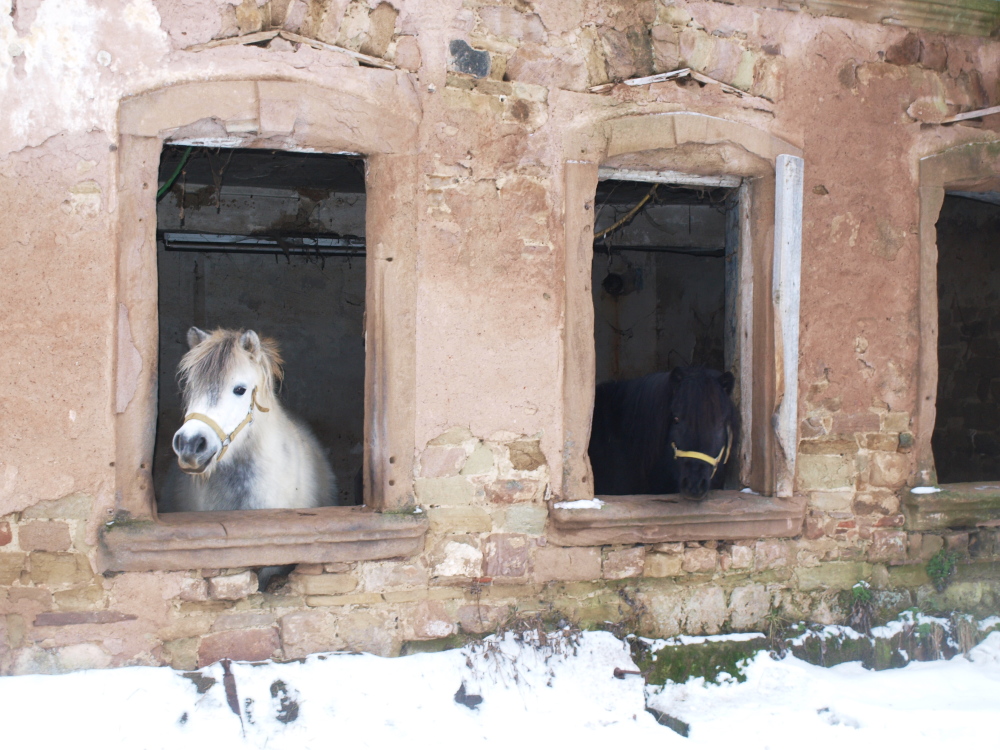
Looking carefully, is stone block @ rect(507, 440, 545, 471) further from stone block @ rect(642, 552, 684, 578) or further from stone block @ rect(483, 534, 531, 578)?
stone block @ rect(642, 552, 684, 578)

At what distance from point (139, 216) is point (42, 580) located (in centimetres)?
176

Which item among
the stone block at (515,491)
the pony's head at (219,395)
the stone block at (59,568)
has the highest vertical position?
the pony's head at (219,395)

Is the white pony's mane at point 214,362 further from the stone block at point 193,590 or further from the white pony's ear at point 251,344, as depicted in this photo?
the stone block at point 193,590

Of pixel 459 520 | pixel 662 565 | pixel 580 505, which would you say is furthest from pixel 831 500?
pixel 459 520

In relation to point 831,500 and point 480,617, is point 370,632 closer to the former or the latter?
point 480,617

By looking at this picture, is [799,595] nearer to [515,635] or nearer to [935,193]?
[515,635]

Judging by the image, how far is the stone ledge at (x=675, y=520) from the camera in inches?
160

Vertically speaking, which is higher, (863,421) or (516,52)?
(516,52)

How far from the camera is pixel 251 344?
12.9ft

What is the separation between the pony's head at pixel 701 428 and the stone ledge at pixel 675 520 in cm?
15

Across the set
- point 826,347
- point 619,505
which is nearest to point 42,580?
point 619,505

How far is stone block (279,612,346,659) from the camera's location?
3775 millimetres

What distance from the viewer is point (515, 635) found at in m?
4.01

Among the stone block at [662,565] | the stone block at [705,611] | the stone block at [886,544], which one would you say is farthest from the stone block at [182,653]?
the stone block at [886,544]
